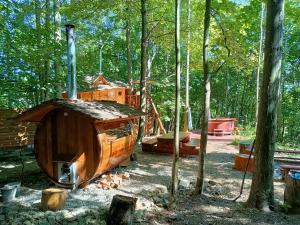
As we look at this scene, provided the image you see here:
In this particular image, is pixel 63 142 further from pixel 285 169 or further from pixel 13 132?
pixel 285 169

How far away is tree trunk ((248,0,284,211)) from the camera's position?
18.7ft

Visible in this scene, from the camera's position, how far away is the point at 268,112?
19.2ft

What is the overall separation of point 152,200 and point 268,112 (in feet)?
10.4

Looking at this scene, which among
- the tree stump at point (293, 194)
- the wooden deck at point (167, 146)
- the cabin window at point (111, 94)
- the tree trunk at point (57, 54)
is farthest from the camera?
the cabin window at point (111, 94)

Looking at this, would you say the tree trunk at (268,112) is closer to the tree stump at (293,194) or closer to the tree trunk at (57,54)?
the tree stump at (293,194)

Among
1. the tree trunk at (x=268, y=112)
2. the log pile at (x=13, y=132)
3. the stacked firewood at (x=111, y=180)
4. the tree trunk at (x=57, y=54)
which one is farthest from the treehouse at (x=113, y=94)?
the tree trunk at (x=268, y=112)

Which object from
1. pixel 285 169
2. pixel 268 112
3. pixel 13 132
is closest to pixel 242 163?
pixel 285 169

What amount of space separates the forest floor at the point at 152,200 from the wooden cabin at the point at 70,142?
1.57 ft

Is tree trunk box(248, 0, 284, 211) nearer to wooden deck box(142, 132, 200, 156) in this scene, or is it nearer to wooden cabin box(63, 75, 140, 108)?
wooden deck box(142, 132, 200, 156)

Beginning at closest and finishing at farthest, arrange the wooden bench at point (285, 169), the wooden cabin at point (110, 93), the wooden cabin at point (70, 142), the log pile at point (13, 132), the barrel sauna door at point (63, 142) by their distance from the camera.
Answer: the wooden cabin at point (70, 142) → the barrel sauna door at point (63, 142) → the wooden bench at point (285, 169) → the log pile at point (13, 132) → the wooden cabin at point (110, 93)

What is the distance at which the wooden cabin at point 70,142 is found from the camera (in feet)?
22.9

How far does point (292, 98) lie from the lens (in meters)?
28.0

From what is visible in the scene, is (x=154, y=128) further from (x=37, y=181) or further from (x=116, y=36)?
(x=116, y=36)

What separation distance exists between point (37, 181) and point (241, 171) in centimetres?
618
